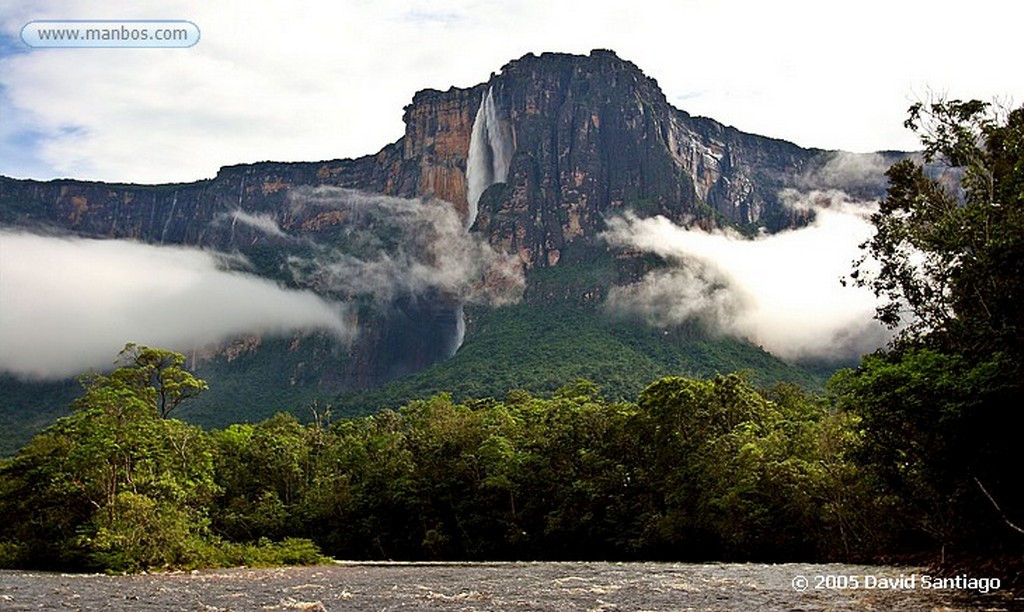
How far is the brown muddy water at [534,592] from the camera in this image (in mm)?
17188

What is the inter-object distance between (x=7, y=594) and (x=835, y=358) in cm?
16218

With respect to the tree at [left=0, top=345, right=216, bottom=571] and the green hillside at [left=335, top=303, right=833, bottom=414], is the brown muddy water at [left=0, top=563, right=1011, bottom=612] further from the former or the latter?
the green hillside at [left=335, top=303, right=833, bottom=414]

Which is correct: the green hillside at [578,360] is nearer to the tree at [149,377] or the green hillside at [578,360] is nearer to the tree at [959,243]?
the tree at [149,377]

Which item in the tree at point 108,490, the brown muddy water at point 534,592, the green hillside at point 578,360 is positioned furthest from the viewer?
the green hillside at point 578,360

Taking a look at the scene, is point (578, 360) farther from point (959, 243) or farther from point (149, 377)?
point (959, 243)

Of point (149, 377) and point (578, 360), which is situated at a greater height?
point (578, 360)

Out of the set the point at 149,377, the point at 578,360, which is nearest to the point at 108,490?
the point at 149,377

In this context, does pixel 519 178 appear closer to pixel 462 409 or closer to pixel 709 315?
pixel 709 315

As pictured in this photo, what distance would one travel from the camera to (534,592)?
22.4 meters

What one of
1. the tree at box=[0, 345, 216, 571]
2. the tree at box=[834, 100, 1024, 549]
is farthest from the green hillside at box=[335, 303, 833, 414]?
the tree at box=[834, 100, 1024, 549]

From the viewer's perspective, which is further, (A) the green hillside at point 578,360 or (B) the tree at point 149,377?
(A) the green hillside at point 578,360

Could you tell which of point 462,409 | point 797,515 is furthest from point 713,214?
point 797,515

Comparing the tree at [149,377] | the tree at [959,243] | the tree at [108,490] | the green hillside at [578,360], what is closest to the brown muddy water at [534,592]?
the tree at [108,490]

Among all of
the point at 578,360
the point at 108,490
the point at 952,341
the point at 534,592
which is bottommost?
the point at 534,592
